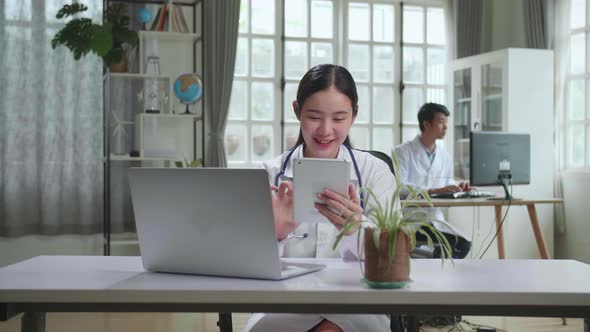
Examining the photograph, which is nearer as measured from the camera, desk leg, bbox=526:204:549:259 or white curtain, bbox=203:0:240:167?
desk leg, bbox=526:204:549:259

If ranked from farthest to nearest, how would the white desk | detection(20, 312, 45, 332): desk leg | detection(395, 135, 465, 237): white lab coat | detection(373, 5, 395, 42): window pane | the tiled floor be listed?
detection(373, 5, 395, 42): window pane < detection(395, 135, 465, 237): white lab coat < the tiled floor < detection(20, 312, 45, 332): desk leg < the white desk

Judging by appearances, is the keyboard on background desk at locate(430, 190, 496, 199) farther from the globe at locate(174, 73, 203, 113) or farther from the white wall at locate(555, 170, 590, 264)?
the globe at locate(174, 73, 203, 113)

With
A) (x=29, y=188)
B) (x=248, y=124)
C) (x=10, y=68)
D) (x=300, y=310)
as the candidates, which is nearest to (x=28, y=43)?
Result: (x=10, y=68)

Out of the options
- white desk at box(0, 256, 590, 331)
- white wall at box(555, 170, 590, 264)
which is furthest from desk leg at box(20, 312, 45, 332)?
white wall at box(555, 170, 590, 264)

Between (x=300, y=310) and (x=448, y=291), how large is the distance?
30 cm

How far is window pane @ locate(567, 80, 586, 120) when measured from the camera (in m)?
5.57

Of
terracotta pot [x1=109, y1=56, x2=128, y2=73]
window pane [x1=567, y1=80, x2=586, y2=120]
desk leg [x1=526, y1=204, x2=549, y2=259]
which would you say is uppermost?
terracotta pot [x1=109, y1=56, x2=128, y2=73]

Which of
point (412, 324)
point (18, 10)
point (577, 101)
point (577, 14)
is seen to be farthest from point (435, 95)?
point (412, 324)

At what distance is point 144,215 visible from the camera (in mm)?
1564

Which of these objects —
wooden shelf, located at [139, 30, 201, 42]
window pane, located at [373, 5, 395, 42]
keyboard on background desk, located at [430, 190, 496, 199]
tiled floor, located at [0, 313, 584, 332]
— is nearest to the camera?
tiled floor, located at [0, 313, 584, 332]

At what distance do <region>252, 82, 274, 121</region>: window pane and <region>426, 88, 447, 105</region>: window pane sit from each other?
151 cm

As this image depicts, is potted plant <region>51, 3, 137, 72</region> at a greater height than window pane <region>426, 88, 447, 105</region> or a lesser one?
greater

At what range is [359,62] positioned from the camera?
6.16 meters

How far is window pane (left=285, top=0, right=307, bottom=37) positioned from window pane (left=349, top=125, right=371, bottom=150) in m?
0.96
